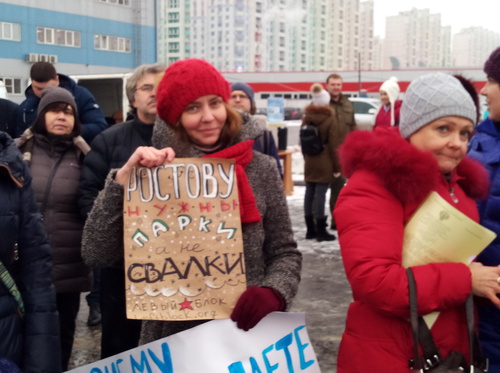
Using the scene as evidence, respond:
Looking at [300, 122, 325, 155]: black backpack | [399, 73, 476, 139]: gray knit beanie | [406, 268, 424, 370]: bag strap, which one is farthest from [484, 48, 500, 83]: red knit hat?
[300, 122, 325, 155]: black backpack

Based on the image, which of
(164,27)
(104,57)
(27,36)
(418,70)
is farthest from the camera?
(164,27)

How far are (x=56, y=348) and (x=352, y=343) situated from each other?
1.01 m

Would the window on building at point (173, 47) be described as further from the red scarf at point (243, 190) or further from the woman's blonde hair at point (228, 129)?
the red scarf at point (243, 190)

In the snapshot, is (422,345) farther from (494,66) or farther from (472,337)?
(494,66)

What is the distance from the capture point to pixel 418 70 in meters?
49.9

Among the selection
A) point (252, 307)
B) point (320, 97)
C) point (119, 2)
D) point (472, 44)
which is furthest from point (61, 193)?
point (472, 44)

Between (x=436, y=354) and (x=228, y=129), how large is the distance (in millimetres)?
1004

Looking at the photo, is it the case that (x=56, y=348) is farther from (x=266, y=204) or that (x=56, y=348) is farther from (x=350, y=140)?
(x=350, y=140)

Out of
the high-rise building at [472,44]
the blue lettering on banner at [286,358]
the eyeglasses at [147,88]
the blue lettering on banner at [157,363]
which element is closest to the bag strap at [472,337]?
the blue lettering on banner at [286,358]

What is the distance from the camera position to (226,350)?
7.09 ft

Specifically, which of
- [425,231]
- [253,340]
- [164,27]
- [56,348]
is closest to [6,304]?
[56,348]

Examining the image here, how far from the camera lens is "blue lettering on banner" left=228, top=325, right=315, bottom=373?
85.7 inches

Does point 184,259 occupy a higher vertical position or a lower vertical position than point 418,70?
lower

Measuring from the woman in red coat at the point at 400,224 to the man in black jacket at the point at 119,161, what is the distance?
154 centimetres
